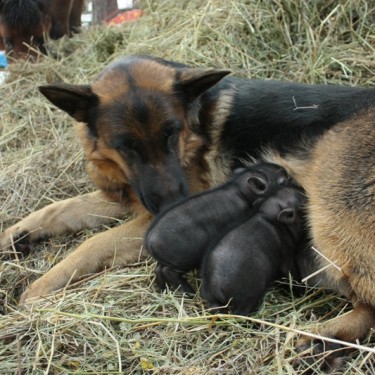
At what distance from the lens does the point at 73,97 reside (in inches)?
161

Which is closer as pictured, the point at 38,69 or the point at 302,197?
the point at 302,197

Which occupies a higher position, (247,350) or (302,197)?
(302,197)

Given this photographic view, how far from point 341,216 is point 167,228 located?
3.32 feet

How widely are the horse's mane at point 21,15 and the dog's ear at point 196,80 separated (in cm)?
507

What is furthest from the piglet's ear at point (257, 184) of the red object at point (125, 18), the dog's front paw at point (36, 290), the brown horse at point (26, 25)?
the red object at point (125, 18)

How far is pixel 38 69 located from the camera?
7.33 metres

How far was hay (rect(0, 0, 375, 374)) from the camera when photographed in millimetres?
3094

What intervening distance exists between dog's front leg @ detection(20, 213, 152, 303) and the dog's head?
0.33m

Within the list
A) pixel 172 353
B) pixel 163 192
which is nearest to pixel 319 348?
pixel 172 353

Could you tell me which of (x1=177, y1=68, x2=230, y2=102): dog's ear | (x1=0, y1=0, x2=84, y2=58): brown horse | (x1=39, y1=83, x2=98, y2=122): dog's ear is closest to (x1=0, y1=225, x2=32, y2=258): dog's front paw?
(x1=39, y1=83, x2=98, y2=122): dog's ear

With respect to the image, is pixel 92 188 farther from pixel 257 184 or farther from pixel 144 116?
pixel 257 184

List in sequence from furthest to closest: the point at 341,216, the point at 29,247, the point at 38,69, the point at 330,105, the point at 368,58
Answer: the point at 38,69
the point at 368,58
the point at 29,247
the point at 330,105
the point at 341,216

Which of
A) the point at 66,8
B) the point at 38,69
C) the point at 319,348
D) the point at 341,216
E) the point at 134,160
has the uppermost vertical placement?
the point at 66,8

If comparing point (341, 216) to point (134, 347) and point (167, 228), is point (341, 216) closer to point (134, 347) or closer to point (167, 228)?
point (167, 228)
